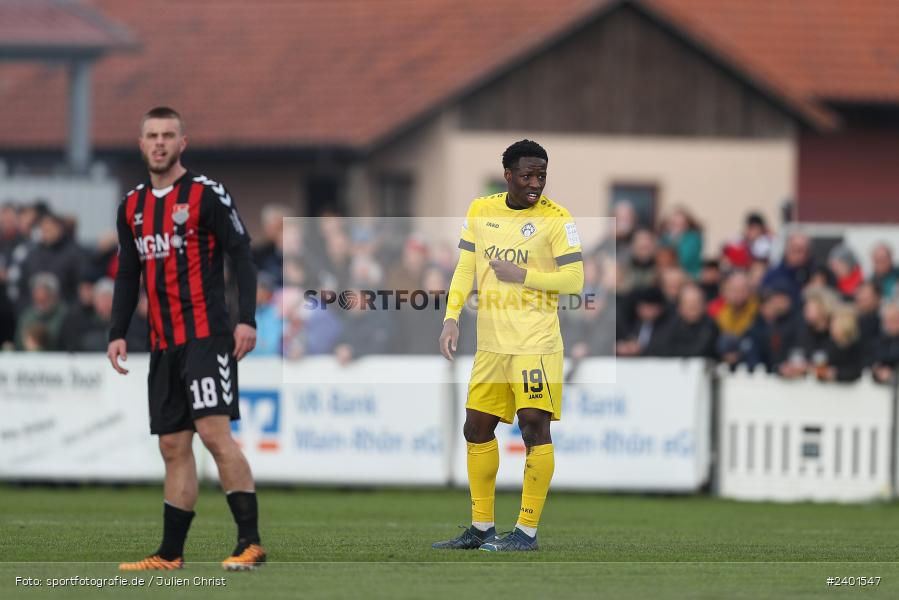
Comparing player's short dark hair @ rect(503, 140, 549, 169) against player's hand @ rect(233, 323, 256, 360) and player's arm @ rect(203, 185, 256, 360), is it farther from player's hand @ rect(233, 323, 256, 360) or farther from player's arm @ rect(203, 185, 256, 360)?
player's hand @ rect(233, 323, 256, 360)

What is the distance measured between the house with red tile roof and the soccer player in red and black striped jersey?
18.8m

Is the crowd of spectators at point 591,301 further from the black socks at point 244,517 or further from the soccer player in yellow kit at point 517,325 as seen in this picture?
A: the black socks at point 244,517

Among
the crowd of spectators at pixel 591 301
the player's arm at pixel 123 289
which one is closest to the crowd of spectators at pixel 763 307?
the crowd of spectators at pixel 591 301

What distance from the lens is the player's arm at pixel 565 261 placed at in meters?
10.3

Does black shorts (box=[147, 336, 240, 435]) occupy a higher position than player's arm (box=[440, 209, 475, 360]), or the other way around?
player's arm (box=[440, 209, 475, 360])

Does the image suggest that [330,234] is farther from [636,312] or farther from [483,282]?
[483,282]

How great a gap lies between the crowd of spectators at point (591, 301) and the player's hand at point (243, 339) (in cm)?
638

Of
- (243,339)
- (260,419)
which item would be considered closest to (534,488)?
(243,339)

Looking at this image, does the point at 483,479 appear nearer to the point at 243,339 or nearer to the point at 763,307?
the point at 243,339

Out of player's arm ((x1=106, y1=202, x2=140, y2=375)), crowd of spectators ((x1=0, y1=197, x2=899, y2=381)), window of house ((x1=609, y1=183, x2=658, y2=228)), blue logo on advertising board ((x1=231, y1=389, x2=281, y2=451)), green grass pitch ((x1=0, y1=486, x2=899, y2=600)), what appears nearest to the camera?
green grass pitch ((x1=0, y1=486, x2=899, y2=600))

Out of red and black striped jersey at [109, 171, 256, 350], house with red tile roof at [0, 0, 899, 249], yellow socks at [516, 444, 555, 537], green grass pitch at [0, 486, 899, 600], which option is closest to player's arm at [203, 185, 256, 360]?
red and black striped jersey at [109, 171, 256, 350]

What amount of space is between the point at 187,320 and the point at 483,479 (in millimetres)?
2124

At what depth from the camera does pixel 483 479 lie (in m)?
10.6

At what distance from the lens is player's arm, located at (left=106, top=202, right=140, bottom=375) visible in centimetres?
954
